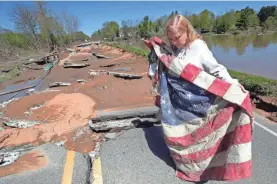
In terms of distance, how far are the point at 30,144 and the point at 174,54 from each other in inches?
117

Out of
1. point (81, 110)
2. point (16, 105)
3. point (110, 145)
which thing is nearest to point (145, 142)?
point (110, 145)

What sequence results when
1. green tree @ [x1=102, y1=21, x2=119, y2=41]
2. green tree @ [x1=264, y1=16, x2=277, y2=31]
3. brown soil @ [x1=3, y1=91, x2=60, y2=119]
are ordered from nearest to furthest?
brown soil @ [x1=3, y1=91, x2=60, y2=119], green tree @ [x1=264, y1=16, x2=277, y2=31], green tree @ [x1=102, y1=21, x2=119, y2=41]

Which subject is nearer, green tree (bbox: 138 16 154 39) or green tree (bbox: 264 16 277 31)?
green tree (bbox: 264 16 277 31)

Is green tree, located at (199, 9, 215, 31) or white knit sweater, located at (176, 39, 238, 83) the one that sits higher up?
white knit sweater, located at (176, 39, 238, 83)

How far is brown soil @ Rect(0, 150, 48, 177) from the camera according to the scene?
3295 millimetres

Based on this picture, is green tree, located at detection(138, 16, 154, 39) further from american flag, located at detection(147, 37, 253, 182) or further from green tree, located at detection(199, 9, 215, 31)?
american flag, located at detection(147, 37, 253, 182)

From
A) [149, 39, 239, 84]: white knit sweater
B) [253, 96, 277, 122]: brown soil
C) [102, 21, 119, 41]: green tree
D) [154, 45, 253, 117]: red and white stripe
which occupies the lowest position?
[102, 21, 119, 41]: green tree

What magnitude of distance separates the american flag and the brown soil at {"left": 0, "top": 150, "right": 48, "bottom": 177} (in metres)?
1.86

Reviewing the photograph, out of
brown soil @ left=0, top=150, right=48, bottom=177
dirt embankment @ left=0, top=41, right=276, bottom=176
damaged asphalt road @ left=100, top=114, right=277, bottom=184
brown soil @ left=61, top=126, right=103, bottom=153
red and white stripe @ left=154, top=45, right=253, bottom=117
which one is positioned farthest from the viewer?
dirt embankment @ left=0, top=41, right=276, bottom=176

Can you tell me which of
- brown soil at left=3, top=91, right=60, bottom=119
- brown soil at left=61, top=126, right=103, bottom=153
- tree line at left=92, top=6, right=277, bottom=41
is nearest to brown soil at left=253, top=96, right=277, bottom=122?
brown soil at left=61, top=126, right=103, bottom=153

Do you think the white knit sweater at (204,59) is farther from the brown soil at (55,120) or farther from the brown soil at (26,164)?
the brown soil at (55,120)

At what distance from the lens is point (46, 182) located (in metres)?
2.98

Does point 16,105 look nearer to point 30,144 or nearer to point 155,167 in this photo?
point 30,144

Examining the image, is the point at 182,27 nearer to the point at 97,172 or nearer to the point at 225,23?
the point at 97,172
